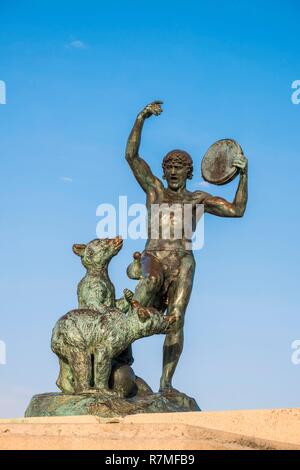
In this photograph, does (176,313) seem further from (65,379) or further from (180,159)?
(180,159)

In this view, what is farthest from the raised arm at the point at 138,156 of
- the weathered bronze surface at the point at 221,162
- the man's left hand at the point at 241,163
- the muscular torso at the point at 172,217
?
the man's left hand at the point at 241,163

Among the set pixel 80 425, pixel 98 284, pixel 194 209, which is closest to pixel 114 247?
pixel 98 284

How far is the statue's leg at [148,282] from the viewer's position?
11820 mm

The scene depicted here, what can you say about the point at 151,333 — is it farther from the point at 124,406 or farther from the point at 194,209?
the point at 194,209

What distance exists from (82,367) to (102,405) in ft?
2.13

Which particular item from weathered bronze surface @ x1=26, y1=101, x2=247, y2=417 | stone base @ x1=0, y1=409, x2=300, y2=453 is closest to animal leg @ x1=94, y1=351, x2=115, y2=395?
weathered bronze surface @ x1=26, y1=101, x2=247, y2=417

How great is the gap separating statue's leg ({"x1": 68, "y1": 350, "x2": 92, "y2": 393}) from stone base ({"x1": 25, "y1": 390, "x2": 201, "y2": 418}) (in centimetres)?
19

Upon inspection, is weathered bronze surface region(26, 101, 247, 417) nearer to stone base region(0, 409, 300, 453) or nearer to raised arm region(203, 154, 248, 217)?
raised arm region(203, 154, 248, 217)

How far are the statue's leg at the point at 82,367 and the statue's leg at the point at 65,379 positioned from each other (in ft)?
0.66

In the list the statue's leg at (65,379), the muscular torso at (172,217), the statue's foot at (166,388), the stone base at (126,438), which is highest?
the muscular torso at (172,217)

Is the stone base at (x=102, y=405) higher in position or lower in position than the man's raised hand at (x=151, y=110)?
lower

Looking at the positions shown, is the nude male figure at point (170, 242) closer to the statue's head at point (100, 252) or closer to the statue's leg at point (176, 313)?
the statue's leg at point (176, 313)

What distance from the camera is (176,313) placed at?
12.1 metres
